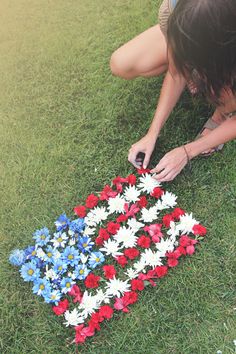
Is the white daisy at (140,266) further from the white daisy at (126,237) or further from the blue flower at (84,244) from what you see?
the blue flower at (84,244)

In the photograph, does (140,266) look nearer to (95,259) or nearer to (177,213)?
(95,259)

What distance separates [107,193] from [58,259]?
0.44 meters

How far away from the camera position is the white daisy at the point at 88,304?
229 centimetres

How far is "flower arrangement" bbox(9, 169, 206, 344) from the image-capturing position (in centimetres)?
232

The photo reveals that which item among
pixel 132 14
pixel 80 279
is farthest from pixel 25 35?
pixel 80 279

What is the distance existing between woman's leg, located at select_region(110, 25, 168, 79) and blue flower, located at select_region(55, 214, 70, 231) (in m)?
0.84

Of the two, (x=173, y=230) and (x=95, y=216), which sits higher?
(x=95, y=216)

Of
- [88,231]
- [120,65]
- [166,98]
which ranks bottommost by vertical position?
[88,231]

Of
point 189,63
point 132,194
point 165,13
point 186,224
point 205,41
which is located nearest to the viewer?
point 205,41

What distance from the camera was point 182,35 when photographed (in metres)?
1.69

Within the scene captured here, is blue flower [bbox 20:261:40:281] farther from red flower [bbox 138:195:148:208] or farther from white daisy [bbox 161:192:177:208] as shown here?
white daisy [bbox 161:192:177:208]

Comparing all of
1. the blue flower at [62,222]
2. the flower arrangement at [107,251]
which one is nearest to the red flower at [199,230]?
the flower arrangement at [107,251]

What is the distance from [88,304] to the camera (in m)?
2.30

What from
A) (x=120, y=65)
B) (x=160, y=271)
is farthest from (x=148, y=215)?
(x=120, y=65)
